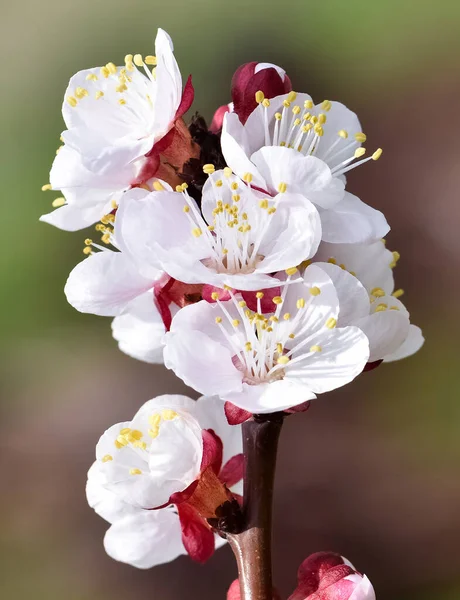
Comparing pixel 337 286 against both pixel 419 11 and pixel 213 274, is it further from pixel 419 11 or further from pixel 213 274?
pixel 419 11

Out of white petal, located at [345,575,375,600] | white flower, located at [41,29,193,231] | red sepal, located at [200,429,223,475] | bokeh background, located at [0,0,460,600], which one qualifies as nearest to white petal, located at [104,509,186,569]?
red sepal, located at [200,429,223,475]

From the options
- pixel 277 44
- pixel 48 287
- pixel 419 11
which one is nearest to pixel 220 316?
pixel 48 287


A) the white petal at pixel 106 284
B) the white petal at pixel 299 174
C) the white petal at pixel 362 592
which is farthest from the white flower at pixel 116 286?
the white petal at pixel 362 592

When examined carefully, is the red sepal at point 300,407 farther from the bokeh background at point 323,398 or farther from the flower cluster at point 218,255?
the bokeh background at point 323,398

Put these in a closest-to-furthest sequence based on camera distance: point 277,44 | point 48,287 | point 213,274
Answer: point 213,274, point 48,287, point 277,44

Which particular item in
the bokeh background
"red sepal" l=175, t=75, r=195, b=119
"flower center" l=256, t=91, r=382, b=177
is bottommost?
the bokeh background

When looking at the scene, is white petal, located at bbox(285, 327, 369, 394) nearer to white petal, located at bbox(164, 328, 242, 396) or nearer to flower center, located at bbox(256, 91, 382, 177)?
white petal, located at bbox(164, 328, 242, 396)

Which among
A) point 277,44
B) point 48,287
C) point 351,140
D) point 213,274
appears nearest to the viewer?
point 213,274
